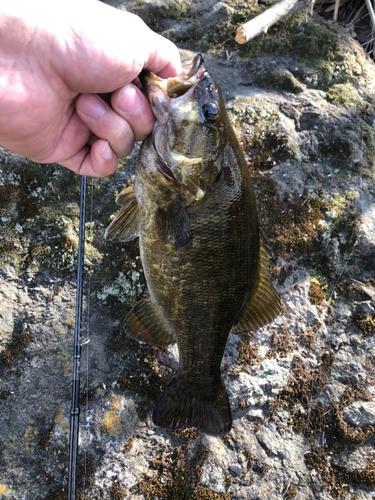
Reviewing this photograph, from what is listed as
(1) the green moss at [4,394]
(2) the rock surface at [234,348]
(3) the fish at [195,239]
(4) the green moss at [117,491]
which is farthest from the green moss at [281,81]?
(4) the green moss at [117,491]

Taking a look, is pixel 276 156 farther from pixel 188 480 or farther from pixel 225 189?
pixel 188 480

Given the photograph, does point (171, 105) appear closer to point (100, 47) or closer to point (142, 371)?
point (100, 47)

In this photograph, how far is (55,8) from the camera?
1.70 m

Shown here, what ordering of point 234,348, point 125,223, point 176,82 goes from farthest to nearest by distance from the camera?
point 234,348
point 125,223
point 176,82

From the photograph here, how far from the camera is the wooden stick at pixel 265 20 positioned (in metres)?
4.00

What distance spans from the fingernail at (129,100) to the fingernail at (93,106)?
0.43ft

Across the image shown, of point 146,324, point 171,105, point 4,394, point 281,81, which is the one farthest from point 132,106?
point 281,81

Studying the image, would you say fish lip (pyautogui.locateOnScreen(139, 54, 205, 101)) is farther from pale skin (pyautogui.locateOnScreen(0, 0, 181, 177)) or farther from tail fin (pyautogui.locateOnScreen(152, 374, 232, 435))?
tail fin (pyautogui.locateOnScreen(152, 374, 232, 435))

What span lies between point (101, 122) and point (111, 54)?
39cm

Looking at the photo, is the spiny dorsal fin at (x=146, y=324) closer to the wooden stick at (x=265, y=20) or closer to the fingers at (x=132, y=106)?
the fingers at (x=132, y=106)

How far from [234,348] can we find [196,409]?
29.7 inches

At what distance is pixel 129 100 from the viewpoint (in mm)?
1917

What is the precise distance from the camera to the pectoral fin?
6.85ft

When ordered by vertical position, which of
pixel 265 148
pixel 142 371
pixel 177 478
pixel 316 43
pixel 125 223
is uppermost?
pixel 316 43
